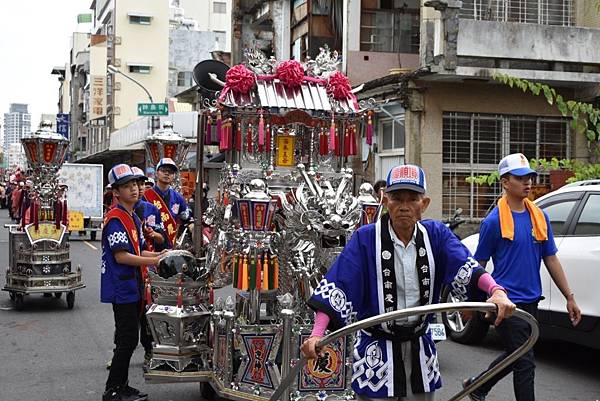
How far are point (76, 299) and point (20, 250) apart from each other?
1.78 meters

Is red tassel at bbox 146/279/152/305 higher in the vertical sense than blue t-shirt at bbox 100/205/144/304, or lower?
lower

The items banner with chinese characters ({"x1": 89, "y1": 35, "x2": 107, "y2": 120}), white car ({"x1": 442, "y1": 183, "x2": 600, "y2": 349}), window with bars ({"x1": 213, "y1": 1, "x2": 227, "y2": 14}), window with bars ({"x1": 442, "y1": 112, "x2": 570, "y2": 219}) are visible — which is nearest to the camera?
white car ({"x1": 442, "y1": 183, "x2": 600, "y2": 349})

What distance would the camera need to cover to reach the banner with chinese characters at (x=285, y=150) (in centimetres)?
675

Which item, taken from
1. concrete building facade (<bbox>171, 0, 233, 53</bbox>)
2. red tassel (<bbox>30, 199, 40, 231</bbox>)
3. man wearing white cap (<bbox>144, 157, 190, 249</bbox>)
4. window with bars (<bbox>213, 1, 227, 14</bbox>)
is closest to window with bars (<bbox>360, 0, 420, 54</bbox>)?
red tassel (<bbox>30, 199, 40, 231</bbox>)

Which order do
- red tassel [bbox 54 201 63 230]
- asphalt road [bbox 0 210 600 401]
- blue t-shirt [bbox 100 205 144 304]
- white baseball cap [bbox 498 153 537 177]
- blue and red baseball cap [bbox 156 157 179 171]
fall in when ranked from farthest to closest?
red tassel [bbox 54 201 63 230] → blue and red baseball cap [bbox 156 157 179 171] → asphalt road [bbox 0 210 600 401] → blue t-shirt [bbox 100 205 144 304] → white baseball cap [bbox 498 153 537 177]

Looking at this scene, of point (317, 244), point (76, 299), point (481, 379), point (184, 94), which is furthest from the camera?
point (184, 94)

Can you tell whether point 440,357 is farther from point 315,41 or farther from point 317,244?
point 315,41

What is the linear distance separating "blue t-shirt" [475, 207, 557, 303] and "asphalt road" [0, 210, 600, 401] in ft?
6.15

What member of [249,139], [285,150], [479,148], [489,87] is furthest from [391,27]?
[249,139]

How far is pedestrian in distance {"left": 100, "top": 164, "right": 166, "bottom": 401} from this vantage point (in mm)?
6469

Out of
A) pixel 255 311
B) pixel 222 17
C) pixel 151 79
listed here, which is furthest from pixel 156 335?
pixel 222 17

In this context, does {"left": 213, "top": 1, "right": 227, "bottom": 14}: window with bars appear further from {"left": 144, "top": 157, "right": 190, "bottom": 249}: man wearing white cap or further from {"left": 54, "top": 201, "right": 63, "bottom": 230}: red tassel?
{"left": 144, "top": 157, "right": 190, "bottom": 249}: man wearing white cap

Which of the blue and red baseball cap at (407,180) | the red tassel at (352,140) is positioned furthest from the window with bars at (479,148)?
the blue and red baseball cap at (407,180)

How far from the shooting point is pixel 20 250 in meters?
11.8
